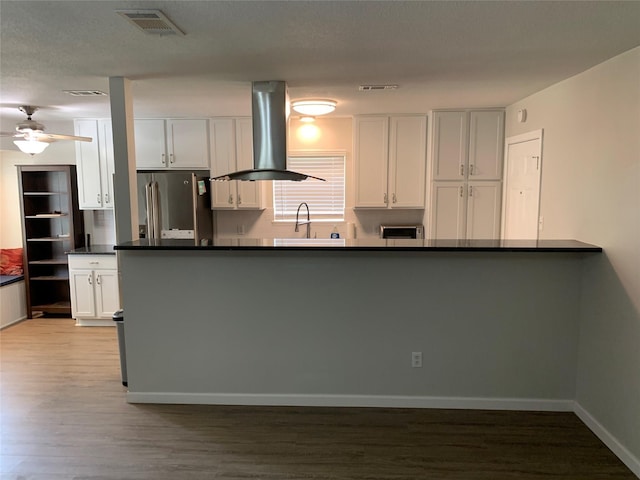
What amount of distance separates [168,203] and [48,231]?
85.6 inches

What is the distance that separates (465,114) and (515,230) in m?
1.34

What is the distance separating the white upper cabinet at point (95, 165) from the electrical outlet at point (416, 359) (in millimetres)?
4036

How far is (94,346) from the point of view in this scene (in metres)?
4.43

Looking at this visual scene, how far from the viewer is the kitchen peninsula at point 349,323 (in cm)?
297

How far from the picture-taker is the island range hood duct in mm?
3365

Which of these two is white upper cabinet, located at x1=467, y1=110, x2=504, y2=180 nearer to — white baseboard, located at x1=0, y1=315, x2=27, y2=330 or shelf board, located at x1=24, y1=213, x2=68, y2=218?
shelf board, located at x1=24, y1=213, x2=68, y2=218

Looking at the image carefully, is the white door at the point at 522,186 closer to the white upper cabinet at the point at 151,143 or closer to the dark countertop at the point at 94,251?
the white upper cabinet at the point at 151,143

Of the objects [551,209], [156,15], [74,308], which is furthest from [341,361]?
[74,308]

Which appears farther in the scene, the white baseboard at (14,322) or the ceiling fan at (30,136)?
the white baseboard at (14,322)

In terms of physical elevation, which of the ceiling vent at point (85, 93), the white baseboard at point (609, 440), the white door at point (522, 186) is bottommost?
the white baseboard at point (609, 440)

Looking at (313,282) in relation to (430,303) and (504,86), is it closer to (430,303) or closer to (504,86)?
(430,303)

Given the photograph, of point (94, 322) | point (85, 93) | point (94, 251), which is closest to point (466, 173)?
point (85, 93)

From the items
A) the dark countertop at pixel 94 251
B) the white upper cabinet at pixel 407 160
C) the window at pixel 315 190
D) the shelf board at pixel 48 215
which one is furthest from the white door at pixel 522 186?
the shelf board at pixel 48 215

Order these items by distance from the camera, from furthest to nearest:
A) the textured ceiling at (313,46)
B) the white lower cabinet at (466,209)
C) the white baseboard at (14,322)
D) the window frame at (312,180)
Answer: the window frame at (312,180) → the white baseboard at (14,322) → the white lower cabinet at (466,209) → the textured ceiling at (313,46)
